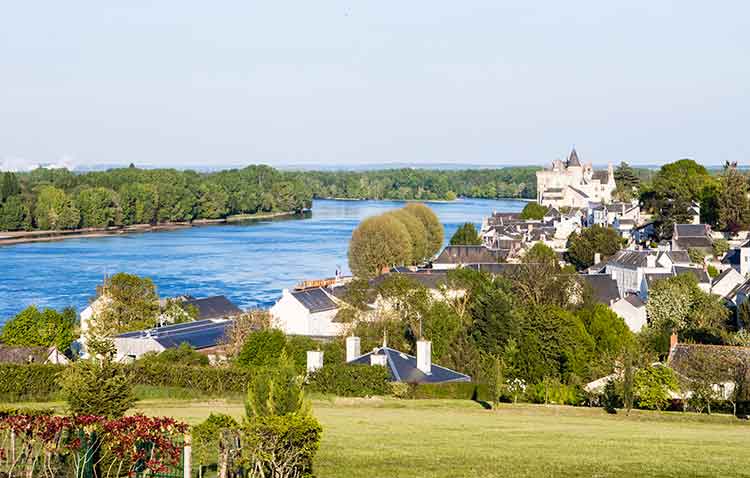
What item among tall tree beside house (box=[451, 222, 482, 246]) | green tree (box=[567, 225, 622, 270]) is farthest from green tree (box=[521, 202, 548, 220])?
green tree (box=[567, 225, 622, 270])

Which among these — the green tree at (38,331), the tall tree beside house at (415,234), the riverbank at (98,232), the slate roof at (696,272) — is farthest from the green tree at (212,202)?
the green tree at (38,331)

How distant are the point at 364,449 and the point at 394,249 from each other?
51012 mm

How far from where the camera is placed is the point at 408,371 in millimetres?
28172

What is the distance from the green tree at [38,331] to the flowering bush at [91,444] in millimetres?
24461

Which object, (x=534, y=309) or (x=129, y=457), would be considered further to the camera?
(x=534, y=309)

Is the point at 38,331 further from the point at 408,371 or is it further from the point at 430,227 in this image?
the point at 430,227

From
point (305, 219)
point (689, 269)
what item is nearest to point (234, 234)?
point (305, 219)

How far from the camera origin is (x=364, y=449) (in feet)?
51.5

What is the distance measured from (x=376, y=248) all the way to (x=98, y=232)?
187ft

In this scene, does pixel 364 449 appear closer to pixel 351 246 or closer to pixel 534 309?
pixel 534 309

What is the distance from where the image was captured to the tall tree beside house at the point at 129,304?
39.7 metres

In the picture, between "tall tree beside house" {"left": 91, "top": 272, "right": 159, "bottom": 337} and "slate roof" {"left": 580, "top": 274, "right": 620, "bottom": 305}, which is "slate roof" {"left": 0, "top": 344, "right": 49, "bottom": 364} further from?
"slate roof" {"left": 580, "top": 274, "right": 620, "bottom": 305}

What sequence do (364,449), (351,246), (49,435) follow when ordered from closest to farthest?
(49,435), (364,449), (351,246)

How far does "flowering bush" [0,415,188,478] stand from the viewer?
12016mm
